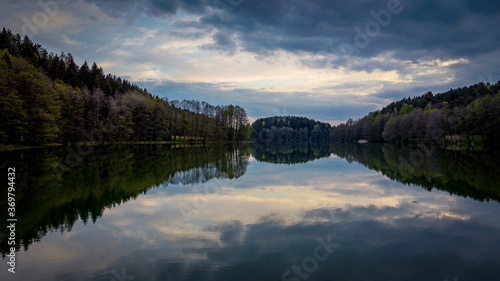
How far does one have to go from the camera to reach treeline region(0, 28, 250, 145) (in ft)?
145

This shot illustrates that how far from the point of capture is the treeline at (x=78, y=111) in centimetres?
4430

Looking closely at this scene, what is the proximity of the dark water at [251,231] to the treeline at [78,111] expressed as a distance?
31904mm

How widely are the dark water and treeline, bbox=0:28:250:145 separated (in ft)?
105

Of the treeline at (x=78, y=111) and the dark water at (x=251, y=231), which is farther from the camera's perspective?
the treeline at (x=78, y=111)

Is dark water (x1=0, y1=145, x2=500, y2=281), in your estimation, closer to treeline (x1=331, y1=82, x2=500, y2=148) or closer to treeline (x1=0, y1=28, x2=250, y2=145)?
treeline (x1=0, y1=28, x2=250, y2=145)

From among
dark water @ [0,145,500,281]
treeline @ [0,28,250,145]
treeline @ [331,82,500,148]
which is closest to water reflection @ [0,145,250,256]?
dark water @ [0,145,500,281]

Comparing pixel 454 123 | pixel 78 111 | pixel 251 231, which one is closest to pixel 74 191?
pixel 251 231

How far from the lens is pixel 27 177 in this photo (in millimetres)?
19672

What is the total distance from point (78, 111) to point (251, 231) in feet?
211

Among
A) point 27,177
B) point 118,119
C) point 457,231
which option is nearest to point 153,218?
point 457,231

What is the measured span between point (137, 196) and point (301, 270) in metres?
11.1

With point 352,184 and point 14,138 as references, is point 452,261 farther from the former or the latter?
point 14,138

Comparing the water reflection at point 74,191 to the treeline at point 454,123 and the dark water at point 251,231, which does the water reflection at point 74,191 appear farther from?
the treeline at point 454,123

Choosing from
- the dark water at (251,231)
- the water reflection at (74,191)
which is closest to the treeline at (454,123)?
the dark water at (251,231)
